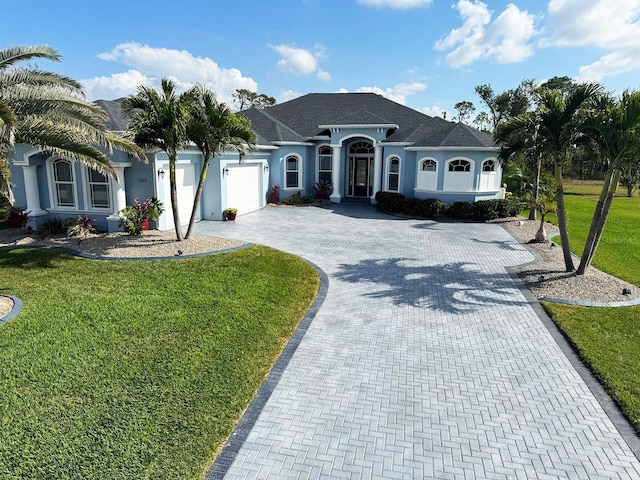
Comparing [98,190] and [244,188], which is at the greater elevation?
[98,190]

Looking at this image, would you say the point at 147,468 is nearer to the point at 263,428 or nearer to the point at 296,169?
the point at 263,428

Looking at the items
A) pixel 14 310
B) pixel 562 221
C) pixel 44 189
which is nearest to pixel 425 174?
pixel 562 221

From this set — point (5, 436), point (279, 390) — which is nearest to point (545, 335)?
point (279, 390)

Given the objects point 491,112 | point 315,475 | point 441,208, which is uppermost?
point 491,112

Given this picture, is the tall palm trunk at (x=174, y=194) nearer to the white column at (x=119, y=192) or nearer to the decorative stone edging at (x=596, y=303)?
the white column at (x=119, y=192)

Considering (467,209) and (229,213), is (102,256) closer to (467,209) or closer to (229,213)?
(229,213)

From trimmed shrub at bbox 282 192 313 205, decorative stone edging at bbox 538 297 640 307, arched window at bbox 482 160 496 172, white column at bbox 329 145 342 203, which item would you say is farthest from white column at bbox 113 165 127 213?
arched window at bbox 482 160 496 172

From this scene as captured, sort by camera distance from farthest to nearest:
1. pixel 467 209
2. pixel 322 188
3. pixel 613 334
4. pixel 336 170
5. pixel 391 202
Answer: pixel 322 188 → pixel 336 170 → pixel 391 202 → pixel 467 209 → pixel 613 334

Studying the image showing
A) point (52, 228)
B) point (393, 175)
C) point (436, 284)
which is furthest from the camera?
point (393, 175)

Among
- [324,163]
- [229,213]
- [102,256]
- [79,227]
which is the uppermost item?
[324,163]
